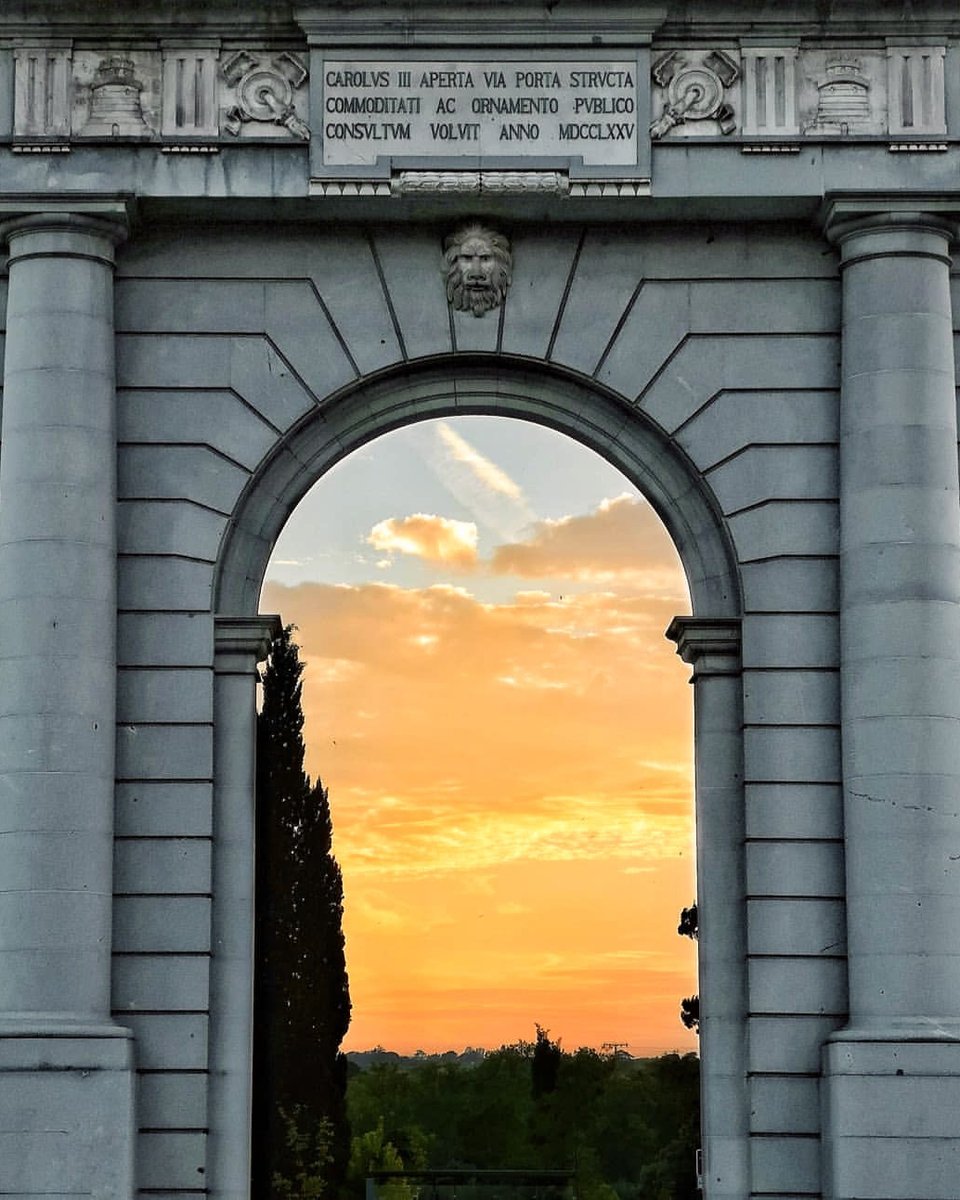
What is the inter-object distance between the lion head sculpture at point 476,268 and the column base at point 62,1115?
28.2 ft

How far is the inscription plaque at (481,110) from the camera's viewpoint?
22.5 meters

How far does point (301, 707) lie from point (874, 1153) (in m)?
9.04

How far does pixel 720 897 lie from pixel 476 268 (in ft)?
23.5

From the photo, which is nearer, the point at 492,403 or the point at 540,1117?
the point at 492,403

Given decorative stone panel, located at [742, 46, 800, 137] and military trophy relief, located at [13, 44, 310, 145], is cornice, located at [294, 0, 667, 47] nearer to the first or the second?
military trophy relief, located at [13, 44, 310, 145]

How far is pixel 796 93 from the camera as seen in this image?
22.5m

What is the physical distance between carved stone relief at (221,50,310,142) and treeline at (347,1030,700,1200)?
12.7 metres

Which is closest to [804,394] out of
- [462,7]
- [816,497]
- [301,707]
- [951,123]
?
[816,497]

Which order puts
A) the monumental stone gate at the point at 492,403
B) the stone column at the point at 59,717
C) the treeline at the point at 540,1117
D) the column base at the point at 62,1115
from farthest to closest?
the treeline at the point at 540,1117, the monumental stone gate at the point at 492,403, the stone column at the point at 59,717, the column base at the point at 62,1115

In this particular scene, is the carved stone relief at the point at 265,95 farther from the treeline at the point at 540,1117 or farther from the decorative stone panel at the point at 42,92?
the treeline at the point at 540,1117

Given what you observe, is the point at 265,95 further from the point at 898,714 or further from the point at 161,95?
the point at 898,714

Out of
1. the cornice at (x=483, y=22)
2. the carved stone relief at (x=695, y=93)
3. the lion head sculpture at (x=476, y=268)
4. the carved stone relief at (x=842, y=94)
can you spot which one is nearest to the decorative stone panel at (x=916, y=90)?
the carved stone relief at (x=842, y=94)

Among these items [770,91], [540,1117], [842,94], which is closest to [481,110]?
[770,91]

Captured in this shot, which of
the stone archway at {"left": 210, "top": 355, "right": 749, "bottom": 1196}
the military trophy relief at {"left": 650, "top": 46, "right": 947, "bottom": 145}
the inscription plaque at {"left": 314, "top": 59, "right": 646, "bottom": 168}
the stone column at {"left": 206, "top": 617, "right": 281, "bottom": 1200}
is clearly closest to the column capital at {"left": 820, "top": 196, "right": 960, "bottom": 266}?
the military trophy relief at {"left": 650, "top": 46, "right": 947, "bottom": 145}
